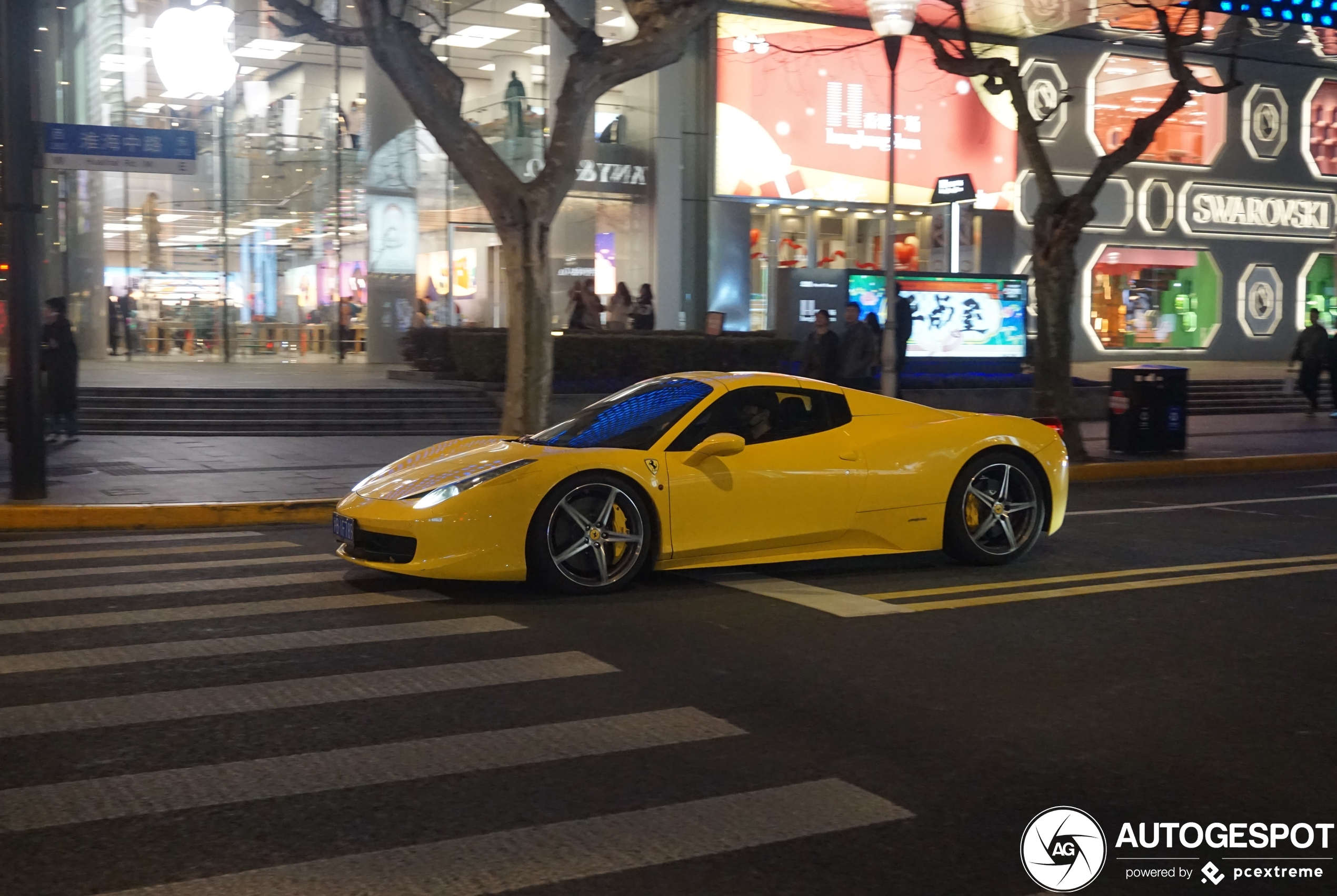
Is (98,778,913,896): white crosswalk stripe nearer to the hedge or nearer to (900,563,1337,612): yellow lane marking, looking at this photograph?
(900,563,1337,612): yellow lane marking

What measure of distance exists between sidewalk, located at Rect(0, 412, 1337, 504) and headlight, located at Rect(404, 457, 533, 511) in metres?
4.84

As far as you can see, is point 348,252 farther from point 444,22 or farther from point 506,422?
point 506,422

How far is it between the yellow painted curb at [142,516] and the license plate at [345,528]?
12.4 ft

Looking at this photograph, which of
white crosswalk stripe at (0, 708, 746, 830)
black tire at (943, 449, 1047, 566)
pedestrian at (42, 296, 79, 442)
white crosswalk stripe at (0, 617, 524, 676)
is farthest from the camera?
pedestrian at (42, 296, 79, 442)

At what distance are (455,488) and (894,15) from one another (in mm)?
10693

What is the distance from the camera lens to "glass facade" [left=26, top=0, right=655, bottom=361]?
31.1 m

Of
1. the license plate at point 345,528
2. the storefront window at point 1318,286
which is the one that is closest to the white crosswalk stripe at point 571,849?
the license plate at point 345,528

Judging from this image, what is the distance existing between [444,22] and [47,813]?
30.5 meters

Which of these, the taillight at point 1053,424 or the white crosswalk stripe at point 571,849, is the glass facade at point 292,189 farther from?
the white crosswalk stripe at point 571,849

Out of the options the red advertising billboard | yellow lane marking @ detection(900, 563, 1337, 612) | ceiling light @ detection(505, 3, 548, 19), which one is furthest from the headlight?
ceiling light @ detection(505, 3, 548, 19)

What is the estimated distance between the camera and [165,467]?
1455 cm

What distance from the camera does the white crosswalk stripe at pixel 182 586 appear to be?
7.94 m

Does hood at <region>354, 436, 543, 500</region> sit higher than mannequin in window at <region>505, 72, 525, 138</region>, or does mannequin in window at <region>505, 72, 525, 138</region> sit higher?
mannequin in window at <region>505, 72, 525, 138</region>
